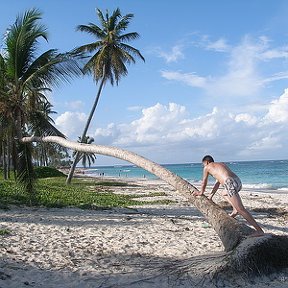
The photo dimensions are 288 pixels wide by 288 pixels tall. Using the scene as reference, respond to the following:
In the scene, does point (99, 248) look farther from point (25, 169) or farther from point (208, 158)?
point (25, 169)

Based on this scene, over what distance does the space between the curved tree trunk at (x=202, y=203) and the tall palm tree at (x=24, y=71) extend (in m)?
4.52

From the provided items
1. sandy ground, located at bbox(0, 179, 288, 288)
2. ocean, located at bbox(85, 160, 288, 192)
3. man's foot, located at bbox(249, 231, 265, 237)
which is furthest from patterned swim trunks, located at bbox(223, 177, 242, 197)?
ocean, located at bbox(85, 160, 288, 192)

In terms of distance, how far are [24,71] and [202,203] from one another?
878 cm

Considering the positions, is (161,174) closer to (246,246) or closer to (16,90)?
(246,246)

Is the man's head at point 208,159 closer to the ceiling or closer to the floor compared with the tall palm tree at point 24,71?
closer to the floor

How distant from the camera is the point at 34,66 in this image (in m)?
13.4

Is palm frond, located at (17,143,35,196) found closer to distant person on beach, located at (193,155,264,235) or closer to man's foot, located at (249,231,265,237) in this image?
distant person on beach, located at (193,155,264,235)

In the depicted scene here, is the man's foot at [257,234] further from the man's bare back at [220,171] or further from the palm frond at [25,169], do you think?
the palm frond at [25,169]

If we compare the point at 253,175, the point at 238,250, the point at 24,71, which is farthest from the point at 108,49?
the point at 253,175

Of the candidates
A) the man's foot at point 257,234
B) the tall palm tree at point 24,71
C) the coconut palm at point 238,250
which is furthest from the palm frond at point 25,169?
the man's foot at point 257,234

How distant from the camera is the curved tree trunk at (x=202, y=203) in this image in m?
6.50

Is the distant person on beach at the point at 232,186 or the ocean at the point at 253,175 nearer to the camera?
the distant person on beach at the point at 232,186

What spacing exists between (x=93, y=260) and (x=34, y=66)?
344 inches

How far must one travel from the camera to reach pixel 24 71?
43.8 feet
